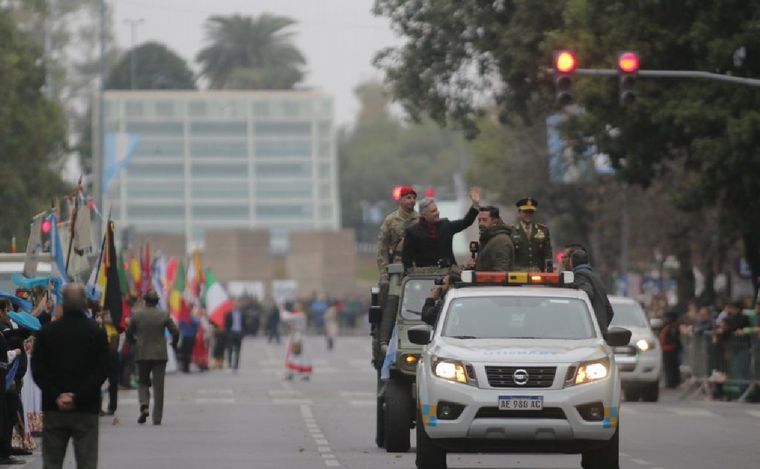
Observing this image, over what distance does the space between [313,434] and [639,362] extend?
11.0 meters

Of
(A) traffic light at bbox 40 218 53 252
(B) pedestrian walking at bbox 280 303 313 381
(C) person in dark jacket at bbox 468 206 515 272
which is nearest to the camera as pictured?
(C) person in dark jacket at bbox 468 206 515 272

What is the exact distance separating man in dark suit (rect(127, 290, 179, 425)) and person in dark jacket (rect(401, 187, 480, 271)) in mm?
6553

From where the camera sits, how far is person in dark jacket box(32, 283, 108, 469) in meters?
14.5

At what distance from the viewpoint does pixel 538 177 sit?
60.6 metres

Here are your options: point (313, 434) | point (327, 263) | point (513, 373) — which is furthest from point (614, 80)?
point (327, 263)

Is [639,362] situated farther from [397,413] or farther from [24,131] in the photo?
[24,131]

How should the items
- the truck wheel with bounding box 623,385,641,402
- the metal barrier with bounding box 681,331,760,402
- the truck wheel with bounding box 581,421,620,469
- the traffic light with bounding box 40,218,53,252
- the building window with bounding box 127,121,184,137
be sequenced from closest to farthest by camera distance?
the truck wheel with bounding box 581,421,620,469 → the traffic light with bounding box 40,218,53,252 → the metal barrier with bounding box 681,331,760,402 → the truck wheel with bounding box 623,385,641,402 → the building window with bounding box 127,121,184,137

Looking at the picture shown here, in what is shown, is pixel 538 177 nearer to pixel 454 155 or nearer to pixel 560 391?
pixel 560 391

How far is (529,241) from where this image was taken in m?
20.6

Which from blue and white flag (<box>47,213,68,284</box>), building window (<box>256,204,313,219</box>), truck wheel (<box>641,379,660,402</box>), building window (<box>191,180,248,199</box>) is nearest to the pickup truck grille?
blue and white flag (<box>47,213,68,284</box>)

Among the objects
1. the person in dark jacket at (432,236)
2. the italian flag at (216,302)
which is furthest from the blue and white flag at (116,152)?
the person in dark jacket at (432,236)

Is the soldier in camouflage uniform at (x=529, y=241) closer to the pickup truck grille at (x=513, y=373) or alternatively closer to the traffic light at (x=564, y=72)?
the pickup truck grille at (x=513, y=373)

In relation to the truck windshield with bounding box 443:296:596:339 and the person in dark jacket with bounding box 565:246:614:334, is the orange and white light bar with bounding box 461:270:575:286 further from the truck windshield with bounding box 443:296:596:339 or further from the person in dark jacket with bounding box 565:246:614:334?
the person in dark jacket with bounding box 565:246:614:334

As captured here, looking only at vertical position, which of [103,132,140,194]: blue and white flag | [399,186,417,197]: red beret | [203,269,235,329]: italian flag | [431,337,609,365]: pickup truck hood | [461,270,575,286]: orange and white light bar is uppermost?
[103,132,140,194]: blue and white flag
